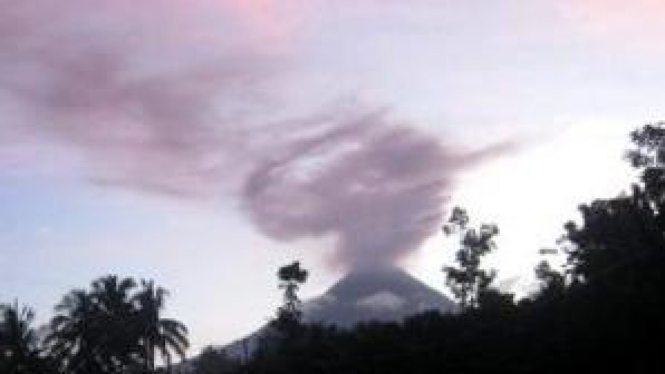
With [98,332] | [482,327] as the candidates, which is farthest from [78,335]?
[482,327]

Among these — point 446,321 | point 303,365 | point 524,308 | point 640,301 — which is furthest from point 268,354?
point 640,301

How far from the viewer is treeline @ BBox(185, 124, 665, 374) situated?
5409 centimetres

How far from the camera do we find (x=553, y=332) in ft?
185

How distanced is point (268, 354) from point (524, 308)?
70.4 feet

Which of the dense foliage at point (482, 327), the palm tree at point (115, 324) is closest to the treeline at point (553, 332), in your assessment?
the dense foliage at point (482, 327)

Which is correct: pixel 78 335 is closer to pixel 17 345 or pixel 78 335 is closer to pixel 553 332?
pixel 17 345

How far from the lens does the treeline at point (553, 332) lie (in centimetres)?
5409

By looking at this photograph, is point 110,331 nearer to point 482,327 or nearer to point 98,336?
point 98,336

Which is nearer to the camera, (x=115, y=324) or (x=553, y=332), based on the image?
A: (x=553, y=332)

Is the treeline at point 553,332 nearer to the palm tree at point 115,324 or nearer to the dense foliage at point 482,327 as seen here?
the dense foliage at point 482,327

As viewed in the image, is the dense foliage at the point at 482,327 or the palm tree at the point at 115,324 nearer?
the dense foliage at the point at 482,327

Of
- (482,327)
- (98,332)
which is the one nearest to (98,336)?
(98,332)

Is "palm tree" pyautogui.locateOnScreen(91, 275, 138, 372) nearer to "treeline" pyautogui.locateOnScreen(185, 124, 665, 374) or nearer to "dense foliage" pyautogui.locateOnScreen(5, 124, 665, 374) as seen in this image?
"dense foliage" pyautogui.locateOnScreen(5, 124, 665, 374)

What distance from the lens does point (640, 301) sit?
5469 cm
